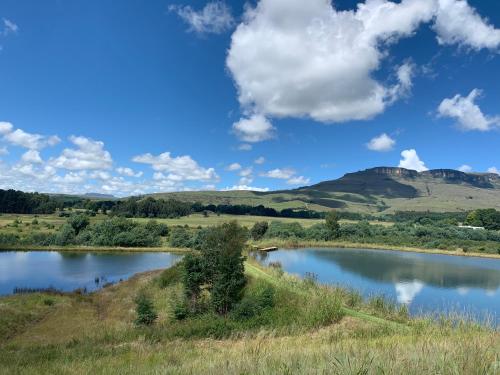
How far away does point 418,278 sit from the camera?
36969mm

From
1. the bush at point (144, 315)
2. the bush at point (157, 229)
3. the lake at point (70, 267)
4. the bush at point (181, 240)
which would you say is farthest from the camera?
the bush at point (157, 229)

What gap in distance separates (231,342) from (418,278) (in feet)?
106

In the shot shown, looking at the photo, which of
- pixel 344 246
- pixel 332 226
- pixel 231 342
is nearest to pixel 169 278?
pixel 231 342

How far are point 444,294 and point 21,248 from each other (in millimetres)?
64072

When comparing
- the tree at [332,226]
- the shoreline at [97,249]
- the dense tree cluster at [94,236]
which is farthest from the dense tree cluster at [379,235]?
the dense tree cluster at [94,236]

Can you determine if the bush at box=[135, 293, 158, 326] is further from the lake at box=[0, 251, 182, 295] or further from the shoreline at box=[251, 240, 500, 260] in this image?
the shoreline at box=[251, 240, 500, 260]

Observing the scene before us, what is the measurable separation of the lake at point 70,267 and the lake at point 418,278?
64.8ft

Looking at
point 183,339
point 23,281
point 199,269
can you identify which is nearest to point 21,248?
point 23,281

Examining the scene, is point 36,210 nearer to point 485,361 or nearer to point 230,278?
point 230,278

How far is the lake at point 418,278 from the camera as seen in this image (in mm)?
26609

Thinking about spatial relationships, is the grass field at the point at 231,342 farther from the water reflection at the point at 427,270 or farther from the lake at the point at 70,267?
the water reflection at the point at 427,270

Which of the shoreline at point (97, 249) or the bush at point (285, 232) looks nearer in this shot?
the shoreline at point (97, 249)

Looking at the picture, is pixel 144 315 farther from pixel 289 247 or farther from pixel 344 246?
pixel 344 246

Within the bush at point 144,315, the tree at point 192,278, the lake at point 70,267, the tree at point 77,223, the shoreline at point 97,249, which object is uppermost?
the tree at point 77,223
